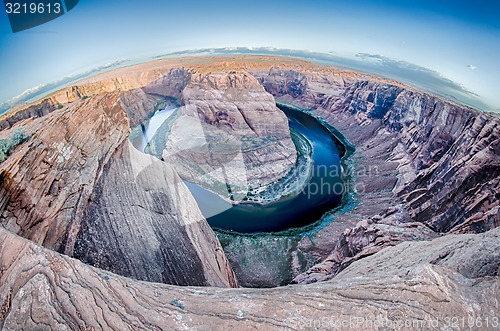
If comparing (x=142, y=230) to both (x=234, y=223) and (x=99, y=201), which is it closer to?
(x=99, y=201)

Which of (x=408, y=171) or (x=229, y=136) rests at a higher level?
(x=229, y=136)

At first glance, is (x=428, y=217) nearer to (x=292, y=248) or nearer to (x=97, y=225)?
(x=292, y=248)

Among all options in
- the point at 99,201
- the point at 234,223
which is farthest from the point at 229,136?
the point at 99,201

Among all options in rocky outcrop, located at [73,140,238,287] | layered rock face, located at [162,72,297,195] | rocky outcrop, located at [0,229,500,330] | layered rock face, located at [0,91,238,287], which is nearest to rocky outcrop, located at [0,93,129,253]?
layered rock face, located at [0,91,238,287]

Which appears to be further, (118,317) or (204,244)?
(204,244)

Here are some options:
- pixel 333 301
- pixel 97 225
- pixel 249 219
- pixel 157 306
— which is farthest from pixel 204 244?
pixel 249 219

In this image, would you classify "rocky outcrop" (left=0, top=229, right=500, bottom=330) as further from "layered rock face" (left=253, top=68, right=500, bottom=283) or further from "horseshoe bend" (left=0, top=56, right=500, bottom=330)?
"layered rock face" (left=253, top=68, right=500, bottom=283)
